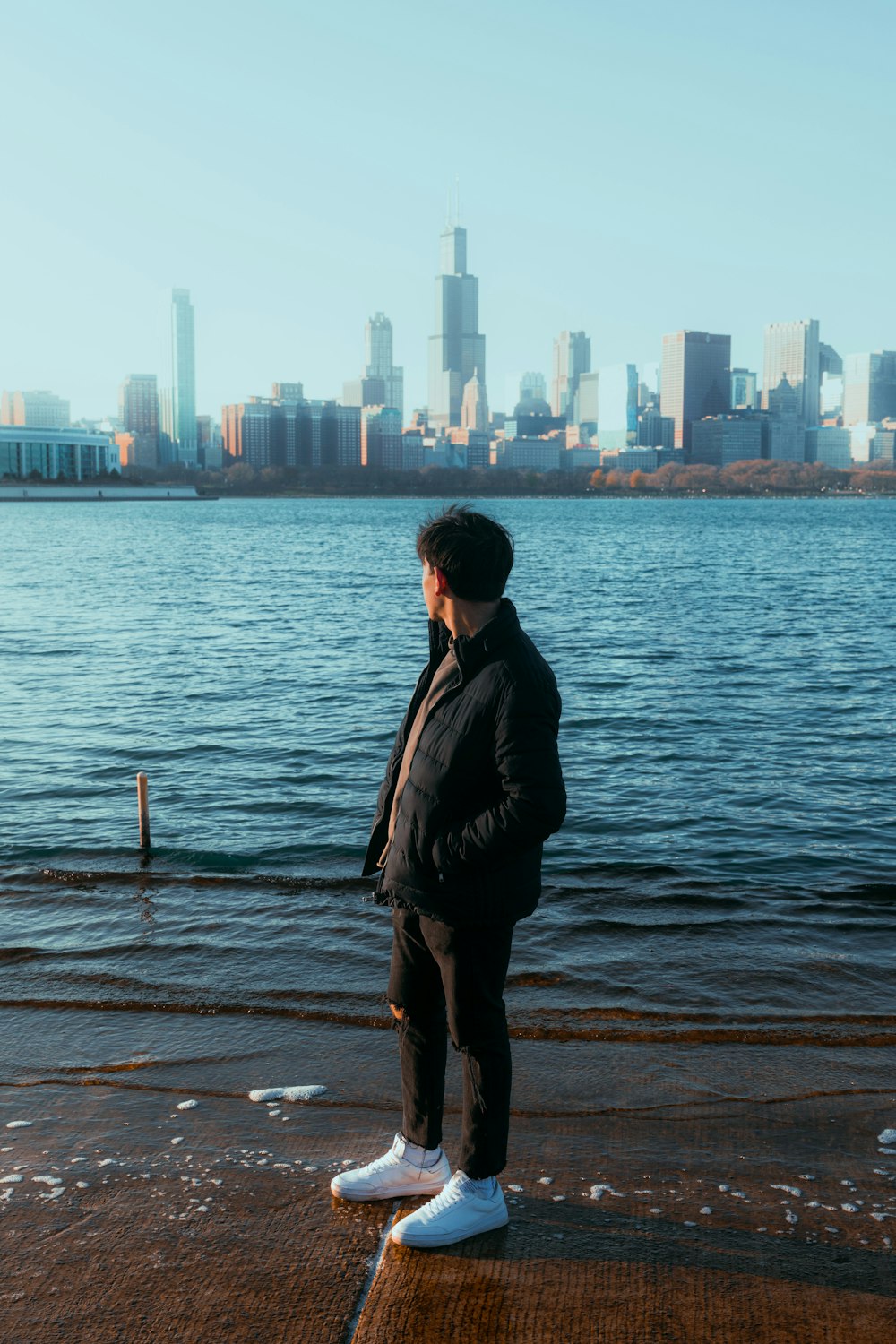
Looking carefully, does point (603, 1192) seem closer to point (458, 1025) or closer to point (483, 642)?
point (458, 1025)

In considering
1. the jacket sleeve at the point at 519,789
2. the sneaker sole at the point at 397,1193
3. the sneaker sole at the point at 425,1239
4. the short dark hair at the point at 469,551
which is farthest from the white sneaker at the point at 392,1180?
the short dark hair at the point at 469,551

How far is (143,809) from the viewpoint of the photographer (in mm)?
10414

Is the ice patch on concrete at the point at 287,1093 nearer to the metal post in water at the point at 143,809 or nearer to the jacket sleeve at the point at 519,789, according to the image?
the jacket sleeve at the point at 519,789

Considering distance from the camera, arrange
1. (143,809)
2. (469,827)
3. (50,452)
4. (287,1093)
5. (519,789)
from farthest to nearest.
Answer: (50,452) → (143,809) → (287,1093) → (469,827) → (519,789)

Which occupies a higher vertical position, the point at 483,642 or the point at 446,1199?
the point at 483,642

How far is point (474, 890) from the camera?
363 centimetres

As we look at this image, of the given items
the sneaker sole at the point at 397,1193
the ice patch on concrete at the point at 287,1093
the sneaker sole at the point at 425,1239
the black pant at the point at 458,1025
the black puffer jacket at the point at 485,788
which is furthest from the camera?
the ice patch on concrete at the point at 287,1093

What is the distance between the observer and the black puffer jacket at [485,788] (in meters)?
3.53

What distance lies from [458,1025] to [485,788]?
2.45 ft

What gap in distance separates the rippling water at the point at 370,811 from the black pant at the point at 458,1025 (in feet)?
6.95

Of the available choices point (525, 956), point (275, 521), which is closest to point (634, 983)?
point (525, 956)

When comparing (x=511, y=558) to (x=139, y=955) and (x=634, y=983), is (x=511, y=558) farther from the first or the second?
(x=139, y=955)

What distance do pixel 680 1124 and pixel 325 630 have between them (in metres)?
28.0

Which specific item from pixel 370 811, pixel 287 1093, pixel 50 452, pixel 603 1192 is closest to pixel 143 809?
pixel 370 811
